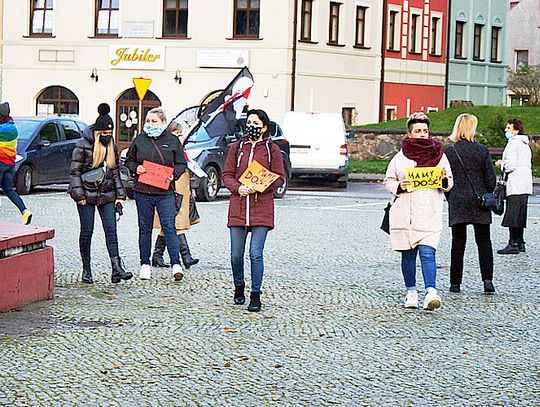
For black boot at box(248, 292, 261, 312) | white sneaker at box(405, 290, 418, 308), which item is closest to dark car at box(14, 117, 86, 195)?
black boot at box(248, 292, 261, 312)

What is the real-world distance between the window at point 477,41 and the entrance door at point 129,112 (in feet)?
56.9

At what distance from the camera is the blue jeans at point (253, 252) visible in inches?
427

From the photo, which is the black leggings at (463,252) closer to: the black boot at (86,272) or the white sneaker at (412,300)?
the white sneaker at (412,300)

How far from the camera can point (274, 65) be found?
Result: 44.3 m

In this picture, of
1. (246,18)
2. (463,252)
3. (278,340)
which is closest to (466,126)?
(463,252)

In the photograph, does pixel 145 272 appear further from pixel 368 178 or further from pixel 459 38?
pixel 459 38

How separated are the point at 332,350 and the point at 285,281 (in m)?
3.86

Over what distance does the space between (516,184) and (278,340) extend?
7878mm

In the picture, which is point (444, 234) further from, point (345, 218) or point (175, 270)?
point (175, 270)

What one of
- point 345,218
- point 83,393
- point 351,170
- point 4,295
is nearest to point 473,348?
point 83,393

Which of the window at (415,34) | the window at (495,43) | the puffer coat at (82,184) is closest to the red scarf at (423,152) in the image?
the puffer coat at (82,184)

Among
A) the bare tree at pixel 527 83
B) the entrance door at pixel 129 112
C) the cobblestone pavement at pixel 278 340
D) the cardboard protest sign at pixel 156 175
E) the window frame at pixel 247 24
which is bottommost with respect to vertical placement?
the cobblestone pavement at pixel 278 340

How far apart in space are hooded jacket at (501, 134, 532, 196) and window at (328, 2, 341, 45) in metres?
30.7

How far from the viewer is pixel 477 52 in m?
56.9
